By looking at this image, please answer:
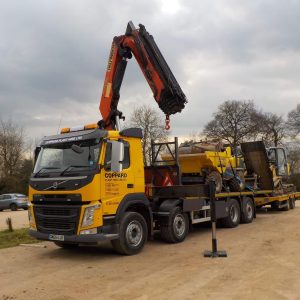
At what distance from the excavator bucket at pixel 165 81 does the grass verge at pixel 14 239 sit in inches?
212

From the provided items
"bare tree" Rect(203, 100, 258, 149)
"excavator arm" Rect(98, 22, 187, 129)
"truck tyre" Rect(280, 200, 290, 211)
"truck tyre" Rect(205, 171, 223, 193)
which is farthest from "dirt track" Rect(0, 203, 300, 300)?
"bare tree" Rect(203, 100, 258, 149)

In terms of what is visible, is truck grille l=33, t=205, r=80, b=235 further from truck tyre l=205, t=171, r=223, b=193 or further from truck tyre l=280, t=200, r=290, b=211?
truck tyre l=280, t=200, r=290, b=211

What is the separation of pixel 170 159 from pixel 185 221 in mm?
1761

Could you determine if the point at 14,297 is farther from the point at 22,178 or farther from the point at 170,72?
the point at 22,178

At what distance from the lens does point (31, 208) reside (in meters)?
9.49

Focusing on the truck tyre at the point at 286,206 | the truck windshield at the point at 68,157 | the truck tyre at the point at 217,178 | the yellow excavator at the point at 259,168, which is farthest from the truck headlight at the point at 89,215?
the truck tyre at the point at 286,206

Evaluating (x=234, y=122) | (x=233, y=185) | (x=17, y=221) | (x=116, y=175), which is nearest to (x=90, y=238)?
(x=116, y=175)

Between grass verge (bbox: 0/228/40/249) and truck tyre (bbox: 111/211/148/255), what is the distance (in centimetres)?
387

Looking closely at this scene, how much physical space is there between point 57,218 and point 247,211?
8.26 m

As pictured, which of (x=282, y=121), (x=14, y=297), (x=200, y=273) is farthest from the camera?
(x=282, y=121)

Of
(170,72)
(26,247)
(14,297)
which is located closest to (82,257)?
(26,247)

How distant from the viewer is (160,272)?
755 cm

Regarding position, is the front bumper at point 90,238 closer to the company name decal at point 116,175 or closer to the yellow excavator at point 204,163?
the company name decal at point 116,175

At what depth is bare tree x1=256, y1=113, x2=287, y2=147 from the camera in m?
52.1
